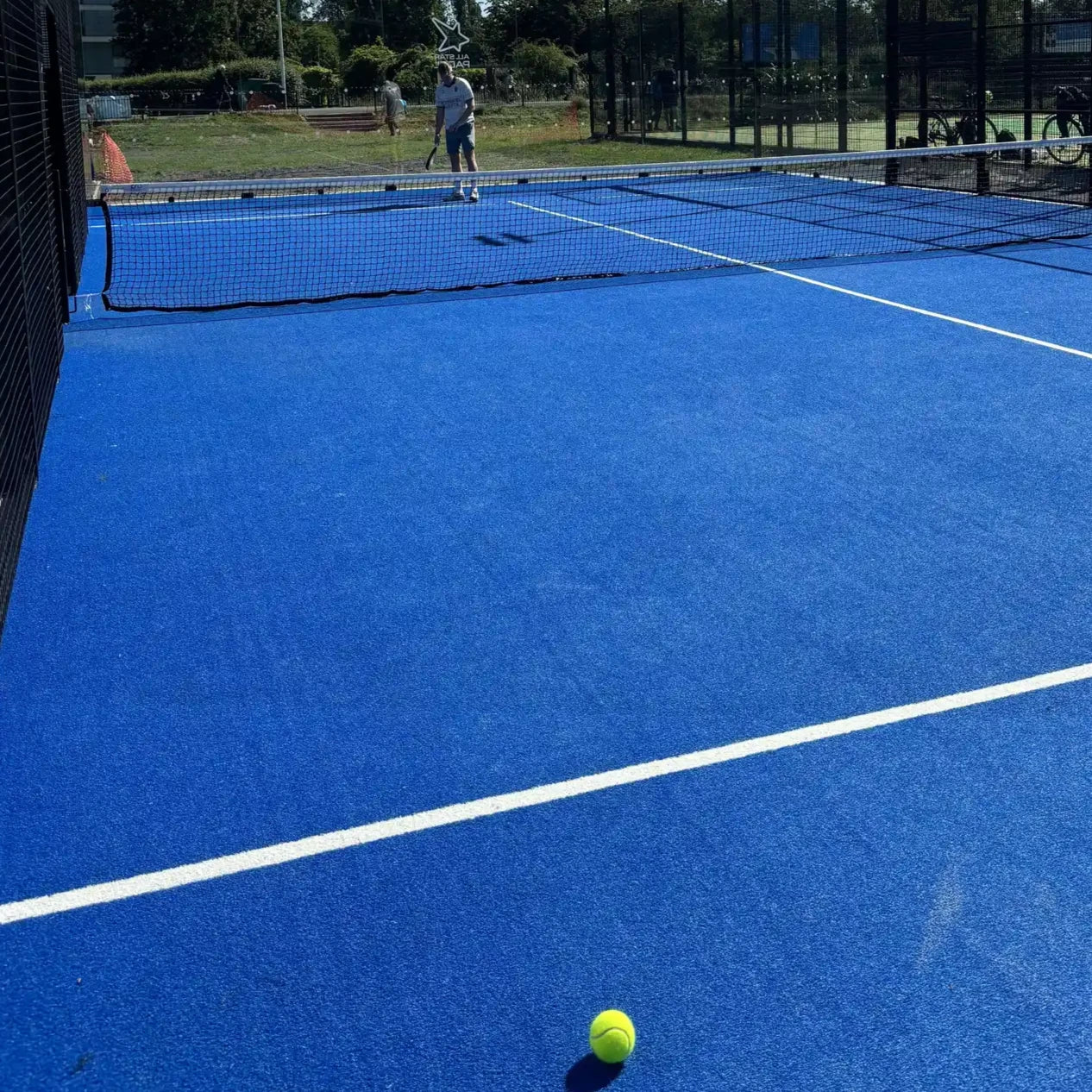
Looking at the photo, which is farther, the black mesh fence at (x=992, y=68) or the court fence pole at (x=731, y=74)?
the court fence pole at (x=731, y=74)

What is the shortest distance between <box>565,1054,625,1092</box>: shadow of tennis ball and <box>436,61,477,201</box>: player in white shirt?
19.8 m

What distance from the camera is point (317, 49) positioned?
295ft

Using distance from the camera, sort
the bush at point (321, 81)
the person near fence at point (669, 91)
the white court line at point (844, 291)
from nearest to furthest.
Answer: the white court line at point (844, 291) → the person near fence at point (669, 91) → the bush at point (321, 81)

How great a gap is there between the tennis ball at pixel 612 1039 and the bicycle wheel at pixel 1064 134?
1843cm

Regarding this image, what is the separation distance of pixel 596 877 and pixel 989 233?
14.5 metres

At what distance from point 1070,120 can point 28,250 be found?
632 inches

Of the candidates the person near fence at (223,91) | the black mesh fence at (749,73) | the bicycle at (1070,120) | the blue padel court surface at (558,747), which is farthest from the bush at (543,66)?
the blue padel court surface at (558,747)

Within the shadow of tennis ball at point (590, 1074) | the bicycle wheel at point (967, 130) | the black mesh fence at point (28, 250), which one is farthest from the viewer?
the bicycle wheel at point (967, 130)

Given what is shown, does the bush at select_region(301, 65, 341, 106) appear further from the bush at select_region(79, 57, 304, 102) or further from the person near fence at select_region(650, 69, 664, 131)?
the person near fence at select_region(650, 69, 664, 131)

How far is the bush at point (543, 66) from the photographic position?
6638cm

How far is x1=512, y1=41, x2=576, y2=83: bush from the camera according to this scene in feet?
218

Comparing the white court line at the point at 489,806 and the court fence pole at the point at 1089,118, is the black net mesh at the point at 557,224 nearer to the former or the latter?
the court fence pole at the point at 1089,118

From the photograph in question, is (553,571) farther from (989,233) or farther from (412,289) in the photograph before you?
(989,233)

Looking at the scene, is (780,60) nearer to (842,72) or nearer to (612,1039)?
(842,72)
